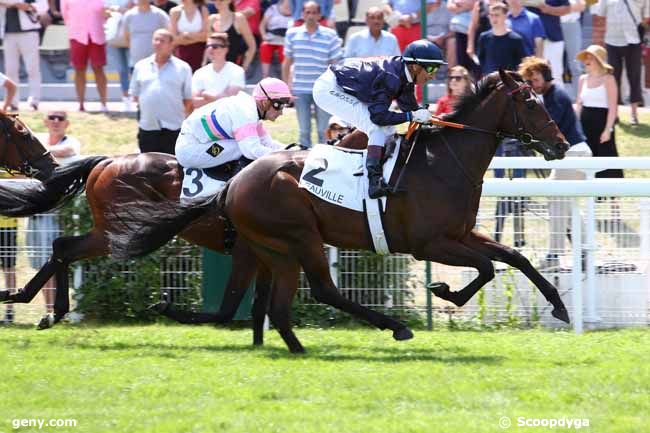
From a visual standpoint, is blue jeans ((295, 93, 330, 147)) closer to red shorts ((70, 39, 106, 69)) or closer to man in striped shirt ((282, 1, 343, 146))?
man in striped shirt ((282, 1, 343, 146))

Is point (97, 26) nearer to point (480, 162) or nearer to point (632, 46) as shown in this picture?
point (632, 46)

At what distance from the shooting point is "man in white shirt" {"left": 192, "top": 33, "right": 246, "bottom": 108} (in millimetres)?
10641

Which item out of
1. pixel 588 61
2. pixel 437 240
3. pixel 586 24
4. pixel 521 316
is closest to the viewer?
pixel 437 240

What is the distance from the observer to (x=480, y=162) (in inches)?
290

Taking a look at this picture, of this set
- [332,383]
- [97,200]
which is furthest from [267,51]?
[332,383]

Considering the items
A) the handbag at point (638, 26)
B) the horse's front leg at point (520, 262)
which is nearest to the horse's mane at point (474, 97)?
the horse's front leg at point (520, 262)

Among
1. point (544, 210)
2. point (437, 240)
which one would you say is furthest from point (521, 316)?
point (437, 240)

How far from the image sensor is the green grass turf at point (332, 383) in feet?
18.1

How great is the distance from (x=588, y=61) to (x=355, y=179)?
390cm

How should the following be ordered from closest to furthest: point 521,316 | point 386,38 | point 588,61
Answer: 1. point 521,316
2. point 588,61
3. point 386,38

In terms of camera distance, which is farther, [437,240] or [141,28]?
[141,28]

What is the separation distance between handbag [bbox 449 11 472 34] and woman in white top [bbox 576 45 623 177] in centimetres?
204

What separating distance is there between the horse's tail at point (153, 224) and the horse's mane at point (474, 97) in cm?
158

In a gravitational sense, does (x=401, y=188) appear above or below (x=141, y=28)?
below
